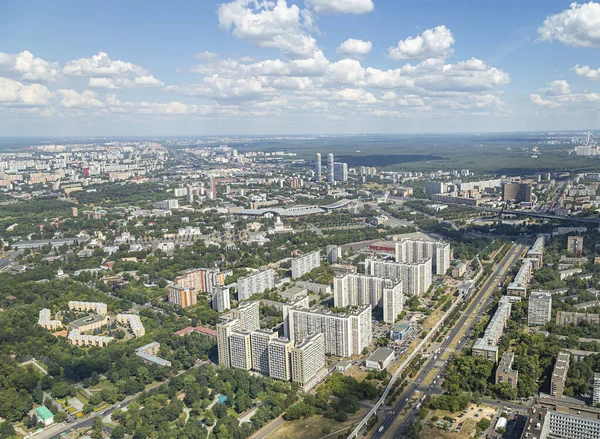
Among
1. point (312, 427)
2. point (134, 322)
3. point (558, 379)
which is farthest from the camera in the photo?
point (134, 322)

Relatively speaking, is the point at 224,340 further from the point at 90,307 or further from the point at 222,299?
the point at 90,307

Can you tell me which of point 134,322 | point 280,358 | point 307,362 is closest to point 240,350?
point 280,358

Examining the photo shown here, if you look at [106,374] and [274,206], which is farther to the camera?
[274,206]

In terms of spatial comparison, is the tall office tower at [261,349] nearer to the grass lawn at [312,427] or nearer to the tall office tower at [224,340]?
the tall office tower at [224,340]

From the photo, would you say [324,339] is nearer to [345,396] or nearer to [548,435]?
[345,396]

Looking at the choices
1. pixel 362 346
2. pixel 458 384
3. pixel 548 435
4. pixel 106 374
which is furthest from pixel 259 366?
pixel 548 435

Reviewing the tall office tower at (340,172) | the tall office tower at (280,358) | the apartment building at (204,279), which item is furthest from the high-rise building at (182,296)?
the tall office tower at (340,172)
